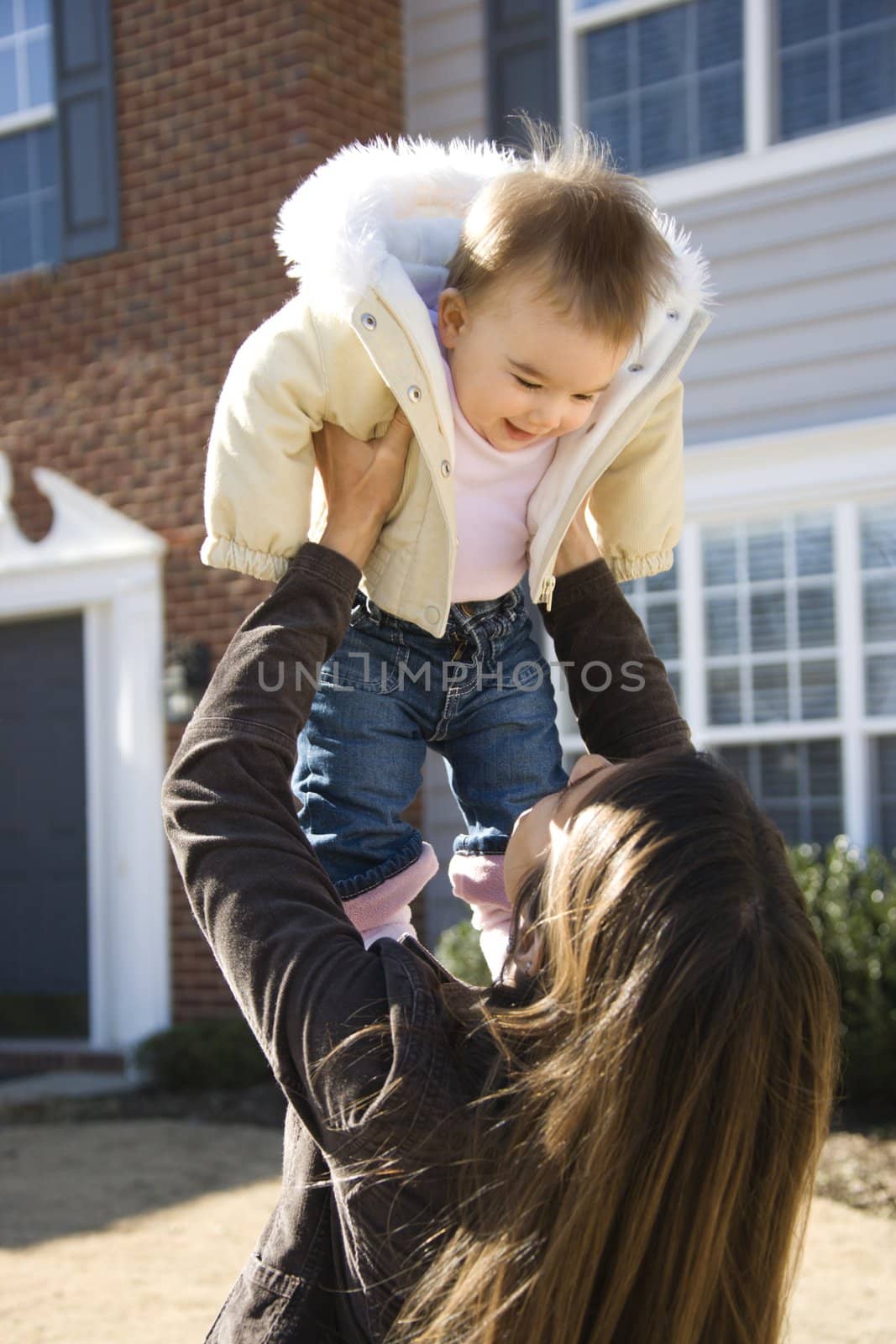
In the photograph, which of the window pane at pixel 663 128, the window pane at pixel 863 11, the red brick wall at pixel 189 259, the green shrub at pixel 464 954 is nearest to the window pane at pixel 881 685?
the green shrub at pixel 464 954

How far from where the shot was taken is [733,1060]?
137 centimetres

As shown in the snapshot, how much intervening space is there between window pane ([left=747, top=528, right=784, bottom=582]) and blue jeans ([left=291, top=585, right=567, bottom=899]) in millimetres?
4449

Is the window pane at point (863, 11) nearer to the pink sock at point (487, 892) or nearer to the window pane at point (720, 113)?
the window pane at point (720, 113)

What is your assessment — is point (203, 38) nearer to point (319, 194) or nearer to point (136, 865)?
point (136, 865)

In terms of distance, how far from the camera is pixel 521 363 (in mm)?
2145

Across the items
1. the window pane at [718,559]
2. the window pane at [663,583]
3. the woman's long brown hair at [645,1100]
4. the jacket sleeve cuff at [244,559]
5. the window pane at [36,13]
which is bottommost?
the woman's long brown hair at [645,1100]

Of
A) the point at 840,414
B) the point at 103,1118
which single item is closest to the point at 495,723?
the point at 840,414

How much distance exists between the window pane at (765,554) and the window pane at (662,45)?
214 cm

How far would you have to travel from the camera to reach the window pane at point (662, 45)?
6828 mm

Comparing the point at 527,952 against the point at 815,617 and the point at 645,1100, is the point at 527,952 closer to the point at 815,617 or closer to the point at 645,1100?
the point at 645,1100

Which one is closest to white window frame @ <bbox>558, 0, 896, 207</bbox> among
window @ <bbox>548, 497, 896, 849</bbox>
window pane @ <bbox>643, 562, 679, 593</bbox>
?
window @ <bbox>548, 497, 896, 849</bbox>

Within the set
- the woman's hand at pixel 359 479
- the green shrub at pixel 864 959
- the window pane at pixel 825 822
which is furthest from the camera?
the window pane at pixel 825 822

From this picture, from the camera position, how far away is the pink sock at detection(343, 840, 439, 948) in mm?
2178

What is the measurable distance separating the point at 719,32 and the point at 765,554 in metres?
2.35
